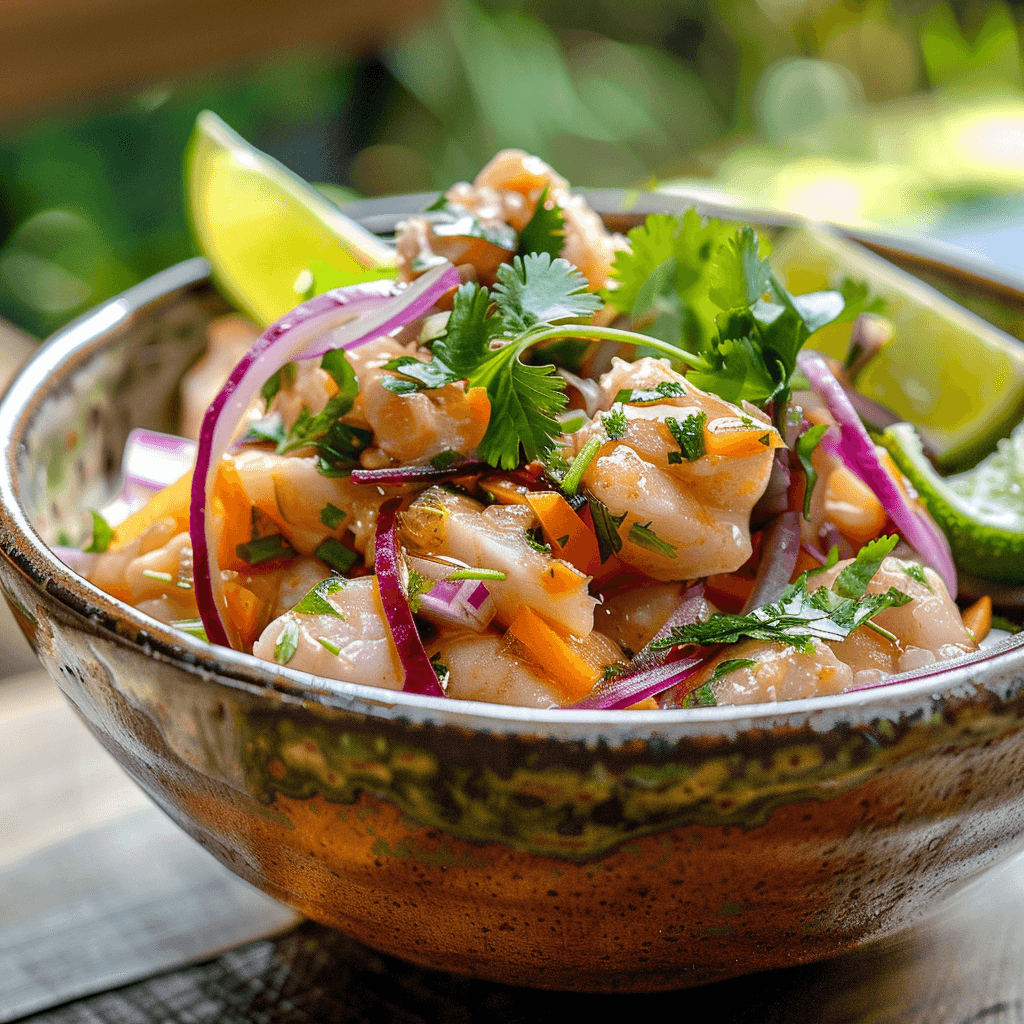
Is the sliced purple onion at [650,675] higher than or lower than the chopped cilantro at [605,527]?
lower

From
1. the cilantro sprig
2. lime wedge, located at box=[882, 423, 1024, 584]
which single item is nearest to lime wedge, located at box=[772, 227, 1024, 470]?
lime wedge, located at box=[882, 423, 1024, 584]

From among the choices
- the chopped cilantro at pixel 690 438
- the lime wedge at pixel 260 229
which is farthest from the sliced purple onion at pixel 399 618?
the lime wedge at pixel 260 229

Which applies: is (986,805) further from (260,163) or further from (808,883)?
(260,163)

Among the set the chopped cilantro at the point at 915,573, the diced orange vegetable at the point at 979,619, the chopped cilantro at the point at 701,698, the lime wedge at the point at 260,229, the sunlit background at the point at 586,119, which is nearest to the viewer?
the chopped cilantro at the point at 701,698

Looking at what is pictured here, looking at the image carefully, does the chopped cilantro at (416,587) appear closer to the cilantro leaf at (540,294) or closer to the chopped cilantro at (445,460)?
the chopped cilantro at (445,460)

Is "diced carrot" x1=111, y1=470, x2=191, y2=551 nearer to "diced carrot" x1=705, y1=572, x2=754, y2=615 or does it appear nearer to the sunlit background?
"diced carrot" x1=705, y1=572, x2=754, y2=615

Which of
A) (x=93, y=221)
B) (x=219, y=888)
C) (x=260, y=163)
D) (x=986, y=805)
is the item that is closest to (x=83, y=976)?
(x=219, y=888)

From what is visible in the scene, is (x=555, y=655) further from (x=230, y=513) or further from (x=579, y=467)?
(x=230, y=513)
